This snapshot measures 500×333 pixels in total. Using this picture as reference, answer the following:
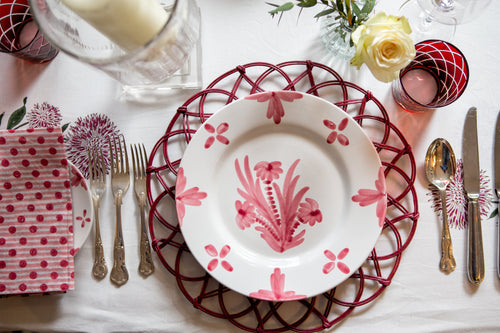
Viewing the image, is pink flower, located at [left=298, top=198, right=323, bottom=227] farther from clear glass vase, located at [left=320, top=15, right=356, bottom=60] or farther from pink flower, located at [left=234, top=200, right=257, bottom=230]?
clear glass vase, located at [left=320, top=15, right=356, bottom=60]

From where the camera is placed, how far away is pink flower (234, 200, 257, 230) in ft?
2.23

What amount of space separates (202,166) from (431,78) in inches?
20.6

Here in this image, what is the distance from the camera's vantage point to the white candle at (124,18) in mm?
491

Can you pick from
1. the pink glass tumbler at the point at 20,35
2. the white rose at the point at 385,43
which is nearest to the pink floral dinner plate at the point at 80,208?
the pink glass tumbler at the point at 20,35

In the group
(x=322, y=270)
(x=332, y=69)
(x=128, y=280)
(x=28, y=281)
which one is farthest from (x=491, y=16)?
(x=28, y=281)

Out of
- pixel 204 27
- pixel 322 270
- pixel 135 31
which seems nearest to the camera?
pixel 135 31

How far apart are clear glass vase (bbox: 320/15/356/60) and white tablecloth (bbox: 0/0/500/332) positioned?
0.03m

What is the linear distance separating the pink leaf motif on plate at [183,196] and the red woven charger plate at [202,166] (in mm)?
50

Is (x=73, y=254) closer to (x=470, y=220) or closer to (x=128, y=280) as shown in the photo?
(x=128, y=280)

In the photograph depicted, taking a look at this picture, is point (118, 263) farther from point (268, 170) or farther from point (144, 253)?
point (268, 170)

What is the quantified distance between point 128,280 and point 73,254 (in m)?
0.12

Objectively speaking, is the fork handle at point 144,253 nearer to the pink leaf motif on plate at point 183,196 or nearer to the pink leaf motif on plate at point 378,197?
the pink leaf motif on plate at point 183,196

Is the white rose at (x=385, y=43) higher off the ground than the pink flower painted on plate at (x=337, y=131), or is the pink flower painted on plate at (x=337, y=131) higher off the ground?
the white rose at (x=385, y=43)

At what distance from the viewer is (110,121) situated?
0.73m
